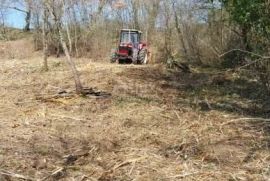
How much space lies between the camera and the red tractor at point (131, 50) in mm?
21438

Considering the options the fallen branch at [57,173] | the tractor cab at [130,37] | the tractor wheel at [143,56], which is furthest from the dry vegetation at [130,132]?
the tractor cab at [130,37]

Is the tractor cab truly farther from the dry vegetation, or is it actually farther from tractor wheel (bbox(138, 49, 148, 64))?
the dry vegetation

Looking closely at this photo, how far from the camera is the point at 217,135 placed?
8.26m

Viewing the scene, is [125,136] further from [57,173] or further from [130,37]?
[130,37]

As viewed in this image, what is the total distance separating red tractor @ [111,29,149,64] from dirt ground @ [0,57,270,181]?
335 inches

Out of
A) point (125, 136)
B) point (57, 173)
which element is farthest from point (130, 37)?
point (57, 173)

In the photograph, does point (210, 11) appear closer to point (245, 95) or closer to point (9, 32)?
point (245, 95)

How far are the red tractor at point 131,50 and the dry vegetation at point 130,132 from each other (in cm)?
765

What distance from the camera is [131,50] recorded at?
851 inches

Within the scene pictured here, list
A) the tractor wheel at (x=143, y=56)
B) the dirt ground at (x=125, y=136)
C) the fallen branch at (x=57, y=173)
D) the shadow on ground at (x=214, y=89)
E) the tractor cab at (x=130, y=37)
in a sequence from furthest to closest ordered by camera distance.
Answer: the tractor cab at (x=130, y=37) → the tractor wheel at (x=143, y=56) → the shadow on ground at (x=214, y=89) → the dirt ground at (x=125, y=136) → the fallen branch at (x=57, y=173)

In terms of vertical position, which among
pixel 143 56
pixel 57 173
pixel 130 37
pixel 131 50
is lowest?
pixel 57 173

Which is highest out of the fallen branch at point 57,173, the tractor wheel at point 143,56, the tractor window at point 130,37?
the tractor window at point 130,37

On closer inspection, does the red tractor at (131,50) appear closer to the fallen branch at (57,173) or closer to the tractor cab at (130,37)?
the tractor cab at (130,37)

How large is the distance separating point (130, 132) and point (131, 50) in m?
13.5
